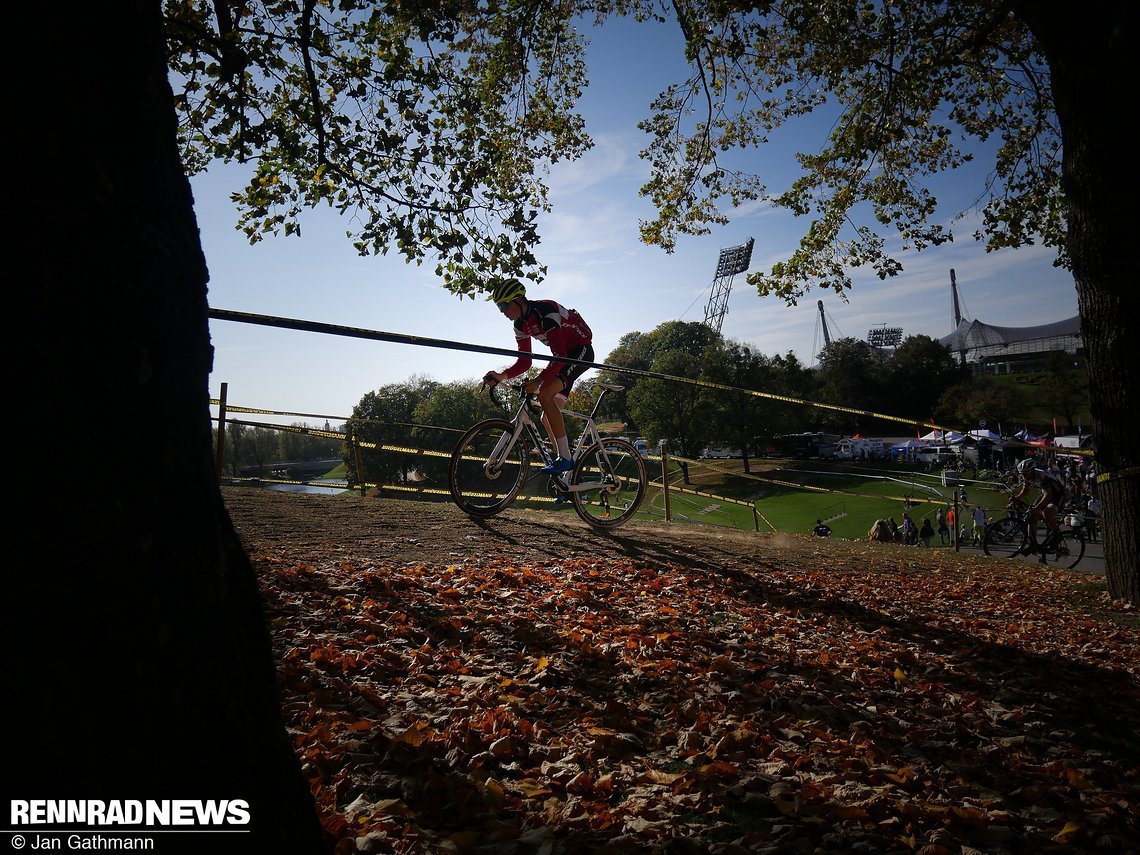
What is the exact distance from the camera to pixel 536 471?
350 inches

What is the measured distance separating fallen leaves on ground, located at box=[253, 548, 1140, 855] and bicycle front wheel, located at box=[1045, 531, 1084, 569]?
1121 centimetres

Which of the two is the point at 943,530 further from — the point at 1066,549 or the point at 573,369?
the point at 573,369

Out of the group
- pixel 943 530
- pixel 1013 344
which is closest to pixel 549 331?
pixel 943 530

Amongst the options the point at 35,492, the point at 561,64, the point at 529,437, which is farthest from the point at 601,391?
the point at 35,492

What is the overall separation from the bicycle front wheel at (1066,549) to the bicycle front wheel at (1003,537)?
0.87 m

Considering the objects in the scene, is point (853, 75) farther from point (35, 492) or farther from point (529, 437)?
point (35, 492)

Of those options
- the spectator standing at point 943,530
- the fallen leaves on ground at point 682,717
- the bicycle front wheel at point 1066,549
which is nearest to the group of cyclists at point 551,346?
the fallen leaves on ground at point 682,717

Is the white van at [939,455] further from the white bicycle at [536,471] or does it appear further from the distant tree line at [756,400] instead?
the white bicycle at [536,471]

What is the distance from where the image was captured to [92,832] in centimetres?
138

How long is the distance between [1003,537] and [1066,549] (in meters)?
1.33

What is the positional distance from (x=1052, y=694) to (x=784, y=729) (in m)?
2.06

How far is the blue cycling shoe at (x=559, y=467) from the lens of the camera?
8.09 m

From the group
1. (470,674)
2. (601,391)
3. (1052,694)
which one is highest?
(601,391)

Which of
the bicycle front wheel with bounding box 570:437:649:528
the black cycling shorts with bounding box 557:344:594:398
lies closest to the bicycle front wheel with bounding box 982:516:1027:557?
the bicycle front wheel with bounding box 570:437:649:528
